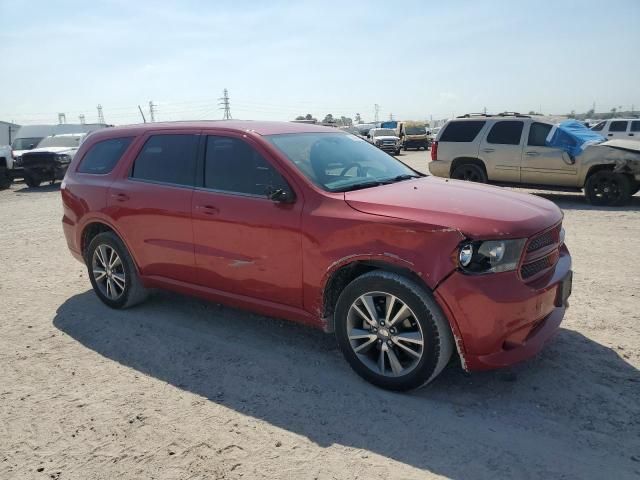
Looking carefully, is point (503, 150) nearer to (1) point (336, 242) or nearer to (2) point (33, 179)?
(1) point (336, 242)

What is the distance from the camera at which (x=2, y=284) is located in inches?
252

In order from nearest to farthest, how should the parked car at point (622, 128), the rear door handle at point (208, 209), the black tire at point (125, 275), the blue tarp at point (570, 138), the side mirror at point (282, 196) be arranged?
the side mirror at point (282, 196)
the rear door handle at point (208, 209)
the black tire at point (125, 275)
the blue tarp at point (570, 138)
the parked car at point (622, 128)

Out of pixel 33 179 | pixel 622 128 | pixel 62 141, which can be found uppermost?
pixel 62 141

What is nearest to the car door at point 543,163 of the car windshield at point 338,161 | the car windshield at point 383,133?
the car windshield at point 338,161

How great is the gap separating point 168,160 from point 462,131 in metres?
8.86

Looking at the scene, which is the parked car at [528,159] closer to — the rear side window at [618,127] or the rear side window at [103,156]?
the rear side window at [103,156]

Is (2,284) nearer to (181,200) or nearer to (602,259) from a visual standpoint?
(181,200)

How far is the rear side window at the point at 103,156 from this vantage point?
5211 mm

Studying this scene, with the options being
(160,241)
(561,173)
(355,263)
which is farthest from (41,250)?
(561,173)

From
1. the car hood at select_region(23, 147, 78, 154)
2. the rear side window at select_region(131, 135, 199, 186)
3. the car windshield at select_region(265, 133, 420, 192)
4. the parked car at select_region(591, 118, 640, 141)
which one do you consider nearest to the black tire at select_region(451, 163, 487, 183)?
the car windshield at select_region(265, 133, 420, 192)

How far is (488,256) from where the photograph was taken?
319 centimetres

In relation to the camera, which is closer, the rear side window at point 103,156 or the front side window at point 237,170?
the front side window at point 237,170

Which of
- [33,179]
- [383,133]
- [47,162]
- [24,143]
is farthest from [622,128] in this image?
[24,143]

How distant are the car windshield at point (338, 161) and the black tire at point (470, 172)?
736 cm
